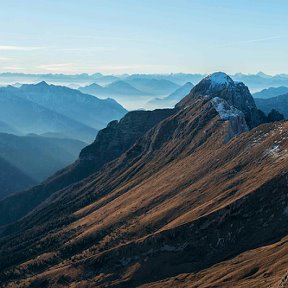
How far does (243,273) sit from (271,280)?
21.1m

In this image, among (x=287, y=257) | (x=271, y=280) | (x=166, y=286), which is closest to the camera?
(x=271, y=280)

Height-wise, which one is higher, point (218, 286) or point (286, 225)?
point (286, 225)

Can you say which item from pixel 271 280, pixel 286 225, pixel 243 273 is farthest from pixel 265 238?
pixel 271 280

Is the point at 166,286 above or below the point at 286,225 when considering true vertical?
below

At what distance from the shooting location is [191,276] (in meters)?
198

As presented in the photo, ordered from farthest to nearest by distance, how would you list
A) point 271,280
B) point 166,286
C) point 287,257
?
point 166,286, point 287,257, point 271,280

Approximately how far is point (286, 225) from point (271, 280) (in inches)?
1755

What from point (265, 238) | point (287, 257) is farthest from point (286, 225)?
point (287, 257)

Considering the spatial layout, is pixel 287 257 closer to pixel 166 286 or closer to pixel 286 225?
pixel 286 225

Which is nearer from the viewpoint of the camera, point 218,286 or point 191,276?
point 218,286

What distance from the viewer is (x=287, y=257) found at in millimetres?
171500

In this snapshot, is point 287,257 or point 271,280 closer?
point 271,280

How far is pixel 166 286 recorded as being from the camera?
19662 centimetres

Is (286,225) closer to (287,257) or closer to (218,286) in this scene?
(287,257)
